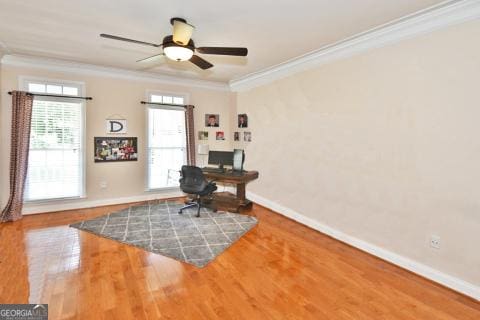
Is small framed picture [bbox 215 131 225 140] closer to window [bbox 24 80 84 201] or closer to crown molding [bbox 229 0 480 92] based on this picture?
crown molding [bbox 229 0 480 92]

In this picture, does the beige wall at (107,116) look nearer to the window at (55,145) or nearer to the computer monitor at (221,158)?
the window at (55,145)

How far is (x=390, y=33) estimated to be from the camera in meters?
2.97

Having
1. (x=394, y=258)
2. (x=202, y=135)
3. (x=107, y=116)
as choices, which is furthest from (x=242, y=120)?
(x=394, y=258)

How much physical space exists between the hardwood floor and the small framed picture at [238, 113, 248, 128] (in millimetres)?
2924

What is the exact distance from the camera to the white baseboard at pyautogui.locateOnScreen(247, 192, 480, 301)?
2.47 meters

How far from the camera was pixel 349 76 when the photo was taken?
138 inches

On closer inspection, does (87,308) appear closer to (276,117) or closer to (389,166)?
(389,166)

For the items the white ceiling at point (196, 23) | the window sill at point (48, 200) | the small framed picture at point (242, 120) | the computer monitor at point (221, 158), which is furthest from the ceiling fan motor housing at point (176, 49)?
the window sill at point (48, 200)

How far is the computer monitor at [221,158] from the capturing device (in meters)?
5.10

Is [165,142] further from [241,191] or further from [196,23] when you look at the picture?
[196,23]

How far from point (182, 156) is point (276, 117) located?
226 cm

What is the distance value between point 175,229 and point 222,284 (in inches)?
61.7

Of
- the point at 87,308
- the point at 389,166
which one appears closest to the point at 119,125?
the point at 87,308

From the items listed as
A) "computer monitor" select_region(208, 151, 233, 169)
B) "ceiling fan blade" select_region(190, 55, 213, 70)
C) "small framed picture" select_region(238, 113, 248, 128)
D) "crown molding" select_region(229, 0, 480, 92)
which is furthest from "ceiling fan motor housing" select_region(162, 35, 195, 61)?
"small framed picture" select_region(238, 113, 248, 128)
